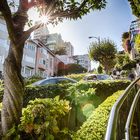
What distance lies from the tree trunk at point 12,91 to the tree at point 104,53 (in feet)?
131

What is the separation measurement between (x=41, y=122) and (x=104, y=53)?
42.7 metres

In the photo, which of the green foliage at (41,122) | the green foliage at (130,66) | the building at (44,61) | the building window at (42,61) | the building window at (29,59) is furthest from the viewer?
the building window at (42,61)

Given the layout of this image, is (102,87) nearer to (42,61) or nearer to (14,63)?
(14,63)

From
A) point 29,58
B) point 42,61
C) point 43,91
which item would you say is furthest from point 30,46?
point 43,91

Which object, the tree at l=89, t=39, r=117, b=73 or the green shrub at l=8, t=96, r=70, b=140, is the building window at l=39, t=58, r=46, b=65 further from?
the green shrub at l=8, t=96, r=70, b=140

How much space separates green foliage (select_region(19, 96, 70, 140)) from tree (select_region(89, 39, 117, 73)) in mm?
40493

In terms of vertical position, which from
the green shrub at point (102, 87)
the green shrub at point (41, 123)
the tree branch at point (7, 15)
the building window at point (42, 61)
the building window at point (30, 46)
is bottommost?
the green shrub at point (41, 123)

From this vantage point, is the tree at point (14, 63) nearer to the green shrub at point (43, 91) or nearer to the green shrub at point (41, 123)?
the green shrub at point (41, 123)

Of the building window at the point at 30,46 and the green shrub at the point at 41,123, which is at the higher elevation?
the building window at the point at 30,46

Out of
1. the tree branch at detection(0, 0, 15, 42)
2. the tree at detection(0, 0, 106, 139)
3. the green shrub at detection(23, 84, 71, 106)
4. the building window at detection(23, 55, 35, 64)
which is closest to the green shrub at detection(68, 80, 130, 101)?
the green shrub at detection(23, 84, 71, 106)

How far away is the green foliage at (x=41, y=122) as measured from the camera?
7824 millimetres

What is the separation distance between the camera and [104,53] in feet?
164

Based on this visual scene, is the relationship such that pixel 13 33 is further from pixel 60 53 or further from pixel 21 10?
pixel 60 53

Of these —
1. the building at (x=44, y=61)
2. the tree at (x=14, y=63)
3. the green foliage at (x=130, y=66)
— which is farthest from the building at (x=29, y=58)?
the tree at (x=14, y=63)
